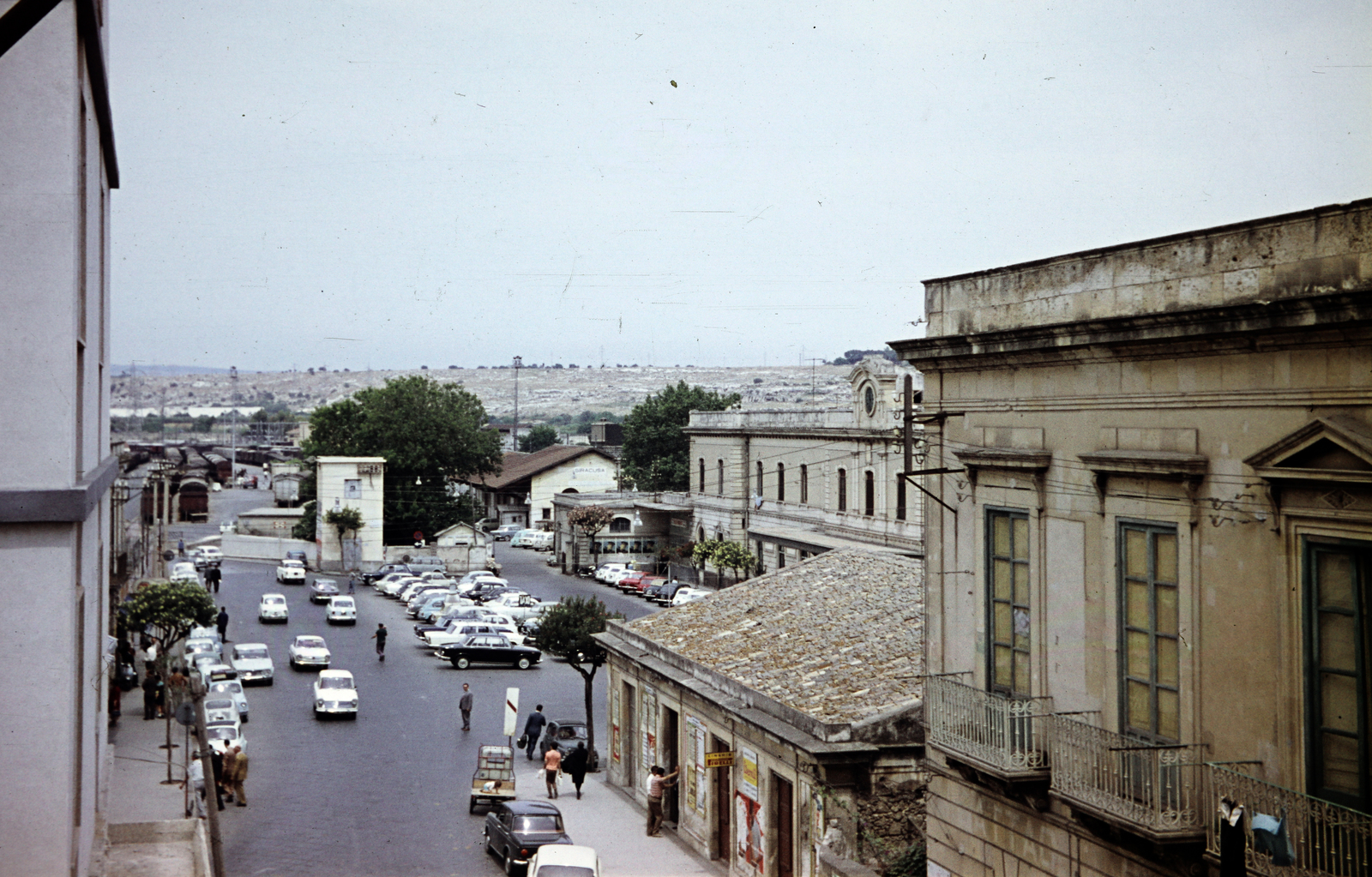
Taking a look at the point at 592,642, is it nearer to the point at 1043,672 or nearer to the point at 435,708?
the point at 435,708

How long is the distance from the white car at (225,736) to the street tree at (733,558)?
3637cm

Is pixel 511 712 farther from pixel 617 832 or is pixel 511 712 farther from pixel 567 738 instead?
pixel 617 832

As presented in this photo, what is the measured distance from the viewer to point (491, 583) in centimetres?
6316

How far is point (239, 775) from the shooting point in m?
25.5

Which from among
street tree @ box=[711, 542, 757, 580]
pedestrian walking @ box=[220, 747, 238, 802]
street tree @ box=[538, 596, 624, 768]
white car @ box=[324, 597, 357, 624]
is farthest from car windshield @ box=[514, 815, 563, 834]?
street tree @ box=[711, 542, 757, 580]

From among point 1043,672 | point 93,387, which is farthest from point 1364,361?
point 93,387

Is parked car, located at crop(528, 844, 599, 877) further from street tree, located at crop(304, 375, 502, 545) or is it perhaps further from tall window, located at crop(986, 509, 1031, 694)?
street tree, located at crop(304, 375, 502, 545)

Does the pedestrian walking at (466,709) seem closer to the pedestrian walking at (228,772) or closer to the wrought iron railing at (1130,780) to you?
the pedestrian walking at (228,772)

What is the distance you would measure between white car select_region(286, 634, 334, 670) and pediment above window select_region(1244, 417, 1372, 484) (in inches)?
1465

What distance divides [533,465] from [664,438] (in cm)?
1064

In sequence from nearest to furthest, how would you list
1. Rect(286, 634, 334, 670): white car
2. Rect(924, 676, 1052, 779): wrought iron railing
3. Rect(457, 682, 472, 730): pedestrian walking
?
Rect(924, 676, 1052, 779): wrought iron railing
Rect(457, 682, 472, 730): pedestrian walking
Rect(286, 634, 334, 670): white car

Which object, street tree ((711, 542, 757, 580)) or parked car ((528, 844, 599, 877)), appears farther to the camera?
street tree ((711, 542, 757, 580))

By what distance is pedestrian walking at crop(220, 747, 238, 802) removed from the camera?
25.4 metres

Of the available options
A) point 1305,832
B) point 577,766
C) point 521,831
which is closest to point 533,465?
point 577,766
